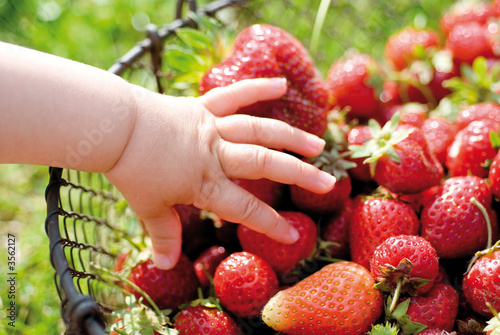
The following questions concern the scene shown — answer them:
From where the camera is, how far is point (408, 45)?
115cm

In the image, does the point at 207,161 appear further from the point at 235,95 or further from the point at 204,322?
the point at 204,322

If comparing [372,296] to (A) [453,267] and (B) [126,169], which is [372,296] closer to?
(A) [453,267]

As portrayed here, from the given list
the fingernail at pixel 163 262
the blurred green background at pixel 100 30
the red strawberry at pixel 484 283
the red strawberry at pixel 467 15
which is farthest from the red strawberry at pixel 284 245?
the red strawberry at pixel 467 15

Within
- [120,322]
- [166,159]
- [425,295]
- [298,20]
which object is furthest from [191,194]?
[298,20]

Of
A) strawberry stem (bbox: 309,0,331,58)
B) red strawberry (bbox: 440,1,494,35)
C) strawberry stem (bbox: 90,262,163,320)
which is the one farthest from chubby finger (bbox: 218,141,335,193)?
red strawberry (bbox: 440,1,494,35)

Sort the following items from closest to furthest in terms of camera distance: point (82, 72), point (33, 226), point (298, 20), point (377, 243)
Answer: point (82, 72) → point (377, 243) → point (33, 226) → point (298, 20)

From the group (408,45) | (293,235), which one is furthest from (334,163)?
(408,45)

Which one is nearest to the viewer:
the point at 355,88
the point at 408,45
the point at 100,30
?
the point at 355,88

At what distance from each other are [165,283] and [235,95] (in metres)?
0.31

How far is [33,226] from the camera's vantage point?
117cm

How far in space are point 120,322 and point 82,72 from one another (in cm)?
34

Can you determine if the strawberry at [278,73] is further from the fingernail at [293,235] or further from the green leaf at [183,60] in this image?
the fingernail at [293,235]

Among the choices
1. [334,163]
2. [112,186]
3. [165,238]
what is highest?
[334,163]

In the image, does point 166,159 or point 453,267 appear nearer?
point 166,159
